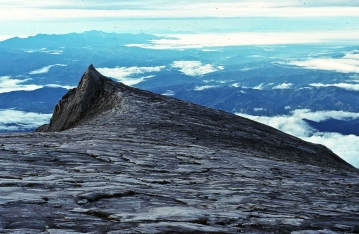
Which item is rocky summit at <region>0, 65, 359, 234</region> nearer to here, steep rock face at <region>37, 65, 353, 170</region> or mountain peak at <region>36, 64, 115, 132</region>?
steep rock face at <region>37, 65, 353, 170</region>

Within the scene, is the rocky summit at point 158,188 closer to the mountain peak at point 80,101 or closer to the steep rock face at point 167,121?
the steep rock face at point 167,121

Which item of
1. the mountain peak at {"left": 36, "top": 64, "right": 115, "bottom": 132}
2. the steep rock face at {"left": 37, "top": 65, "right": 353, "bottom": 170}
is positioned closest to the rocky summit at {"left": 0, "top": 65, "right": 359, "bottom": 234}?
the steep rock face at {"left": 37, "top": 65, "right": 353, "bottom": 170}

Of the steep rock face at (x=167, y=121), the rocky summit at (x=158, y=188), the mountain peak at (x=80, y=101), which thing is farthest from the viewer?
the mountain peak at (x=80, y=101)

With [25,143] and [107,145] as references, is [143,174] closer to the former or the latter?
[107,145]

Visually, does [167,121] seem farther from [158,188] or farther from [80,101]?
[158,188]

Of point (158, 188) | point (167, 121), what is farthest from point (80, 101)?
point (158, 188)

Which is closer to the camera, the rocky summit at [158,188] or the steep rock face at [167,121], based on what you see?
the rocky summit at [158,188]

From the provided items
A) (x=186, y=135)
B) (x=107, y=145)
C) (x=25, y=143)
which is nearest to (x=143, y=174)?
(x=107, y=145)

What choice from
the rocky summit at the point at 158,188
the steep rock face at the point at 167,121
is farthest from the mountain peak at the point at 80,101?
the rocky summit at the point at 158,188
